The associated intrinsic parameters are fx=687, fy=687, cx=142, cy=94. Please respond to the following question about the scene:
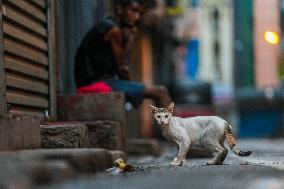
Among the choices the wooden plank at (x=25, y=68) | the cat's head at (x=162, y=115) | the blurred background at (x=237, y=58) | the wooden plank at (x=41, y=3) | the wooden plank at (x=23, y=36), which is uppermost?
the blurred background at (x=237, y=58)

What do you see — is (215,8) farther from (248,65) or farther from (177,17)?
(177,17)

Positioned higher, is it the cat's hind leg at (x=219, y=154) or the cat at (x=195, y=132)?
the cat at (x=195, y=132)

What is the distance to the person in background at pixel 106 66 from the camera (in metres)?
9.63

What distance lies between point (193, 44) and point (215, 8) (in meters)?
2.80

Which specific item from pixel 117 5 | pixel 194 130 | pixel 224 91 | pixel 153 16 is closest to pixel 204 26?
pixel 224 91

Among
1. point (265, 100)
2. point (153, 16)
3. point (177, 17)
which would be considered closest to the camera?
point (153, 16)

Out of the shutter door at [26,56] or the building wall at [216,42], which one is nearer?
the shutter door at [26,56]

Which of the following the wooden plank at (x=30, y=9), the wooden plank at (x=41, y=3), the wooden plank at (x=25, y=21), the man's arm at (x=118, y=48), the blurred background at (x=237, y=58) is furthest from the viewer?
the blurred background at (x=237, y=58)

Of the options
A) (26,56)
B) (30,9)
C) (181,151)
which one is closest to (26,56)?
(26,56)

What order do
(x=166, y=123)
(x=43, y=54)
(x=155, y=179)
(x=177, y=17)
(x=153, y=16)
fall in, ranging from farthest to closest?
1. (x=177, y=17)
2. (x=153, y=16)
3. (x=43, y=54)
4. (x=166, y=123)
5. (x=155, y=179)

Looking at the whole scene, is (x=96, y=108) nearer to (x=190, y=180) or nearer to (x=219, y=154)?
(x=219, y=154)

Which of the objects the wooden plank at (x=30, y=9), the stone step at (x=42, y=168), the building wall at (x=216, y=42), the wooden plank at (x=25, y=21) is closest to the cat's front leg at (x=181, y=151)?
the stone step at (x=42, y=168)

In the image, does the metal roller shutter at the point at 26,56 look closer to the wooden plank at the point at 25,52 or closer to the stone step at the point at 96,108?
the wooden plank at the point at 25,52

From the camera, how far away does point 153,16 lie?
24281 mm
